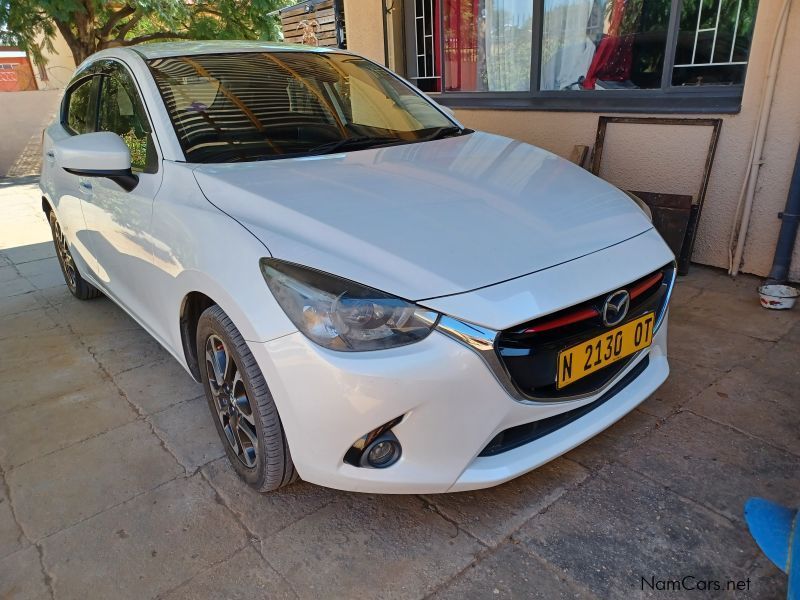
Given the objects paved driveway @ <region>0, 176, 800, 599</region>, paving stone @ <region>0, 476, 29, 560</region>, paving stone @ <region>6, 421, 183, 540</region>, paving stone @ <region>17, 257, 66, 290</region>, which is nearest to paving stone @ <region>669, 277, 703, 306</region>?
paved driveway @ <region>0, 176, 800, 599</region>

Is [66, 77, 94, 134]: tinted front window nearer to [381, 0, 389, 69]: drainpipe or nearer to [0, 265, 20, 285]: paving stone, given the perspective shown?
[0, 265, 20, 285]: paving stone

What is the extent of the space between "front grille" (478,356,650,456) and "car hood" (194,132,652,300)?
1.52ft

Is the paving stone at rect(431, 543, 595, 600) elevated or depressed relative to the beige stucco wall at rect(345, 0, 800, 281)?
depressed

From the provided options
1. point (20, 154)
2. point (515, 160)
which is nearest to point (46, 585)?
point (515, 160)

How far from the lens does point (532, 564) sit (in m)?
1.68

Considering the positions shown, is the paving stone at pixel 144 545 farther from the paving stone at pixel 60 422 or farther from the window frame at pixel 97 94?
the window frame at pixel 97 94

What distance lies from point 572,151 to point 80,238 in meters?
3.34

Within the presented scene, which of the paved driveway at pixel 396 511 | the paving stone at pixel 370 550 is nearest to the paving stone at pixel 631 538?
the paved driveway at pixel 396 511

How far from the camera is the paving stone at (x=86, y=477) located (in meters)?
2.01

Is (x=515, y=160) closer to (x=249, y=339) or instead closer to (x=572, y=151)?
(x=249, y=339)

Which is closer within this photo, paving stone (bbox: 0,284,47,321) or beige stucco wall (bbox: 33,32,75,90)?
paving stone (bbox: 0,284,47,321)

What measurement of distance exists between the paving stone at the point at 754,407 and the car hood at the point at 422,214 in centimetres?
86

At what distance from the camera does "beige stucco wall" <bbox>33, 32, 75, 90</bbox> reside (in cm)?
1366

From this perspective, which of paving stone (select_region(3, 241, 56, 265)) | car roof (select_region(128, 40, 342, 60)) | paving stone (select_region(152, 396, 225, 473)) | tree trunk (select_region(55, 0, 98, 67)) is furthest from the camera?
tree trunk (select_region(55, 0, 98, 67))
